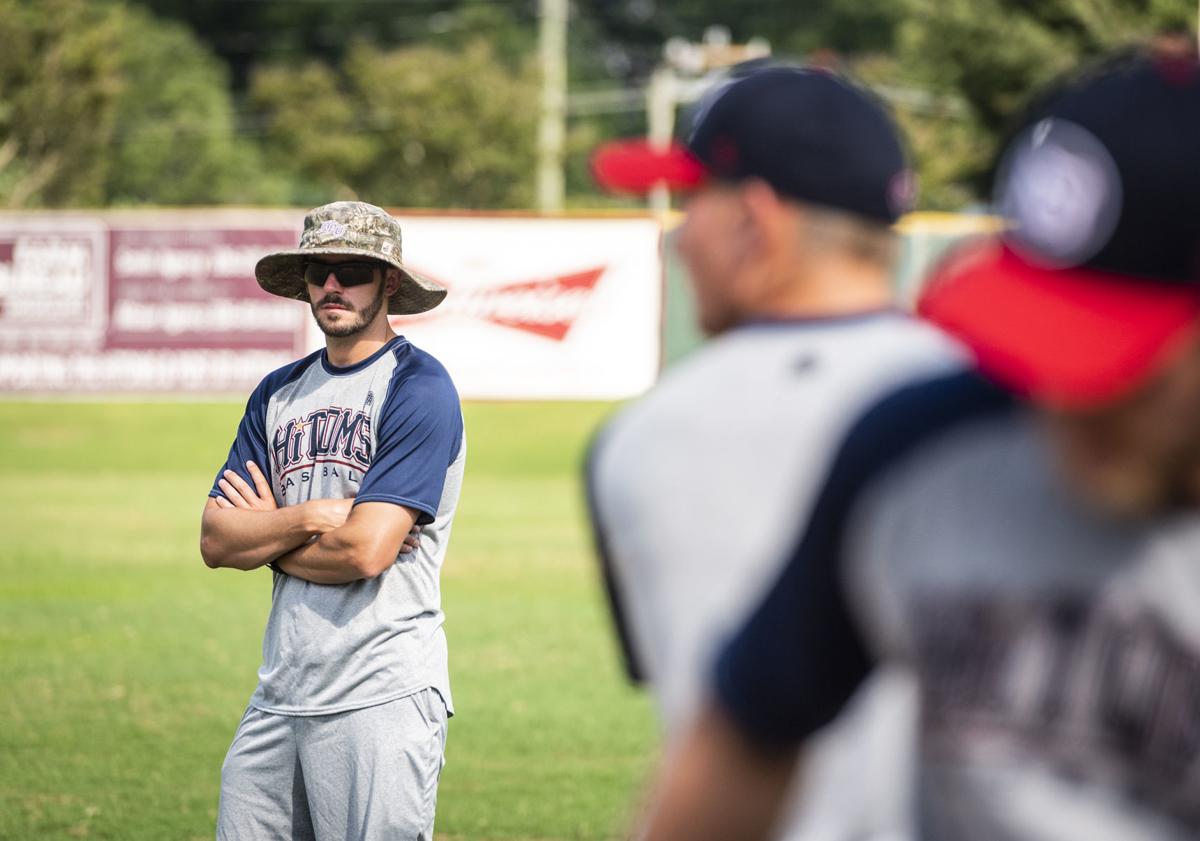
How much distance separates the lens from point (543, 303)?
21.8m

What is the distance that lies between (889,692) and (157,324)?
2150 centimetres

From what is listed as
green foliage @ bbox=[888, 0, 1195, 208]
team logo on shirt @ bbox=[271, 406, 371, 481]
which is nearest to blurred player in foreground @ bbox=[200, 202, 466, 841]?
team logo on shirt @ bbox=[271, 406, 371, 481]

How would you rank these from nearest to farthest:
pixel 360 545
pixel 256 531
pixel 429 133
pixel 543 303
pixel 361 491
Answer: pixel 360 545 → pixel 361 491 → pixel 256 531 → pixel 543 303 → pixel 429 133

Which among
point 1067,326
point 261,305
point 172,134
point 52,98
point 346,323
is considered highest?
point 1067,326

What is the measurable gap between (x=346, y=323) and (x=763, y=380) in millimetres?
3053

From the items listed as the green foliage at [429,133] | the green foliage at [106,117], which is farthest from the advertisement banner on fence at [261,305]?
the green foliage at [429,133]

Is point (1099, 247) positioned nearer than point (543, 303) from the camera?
Yes

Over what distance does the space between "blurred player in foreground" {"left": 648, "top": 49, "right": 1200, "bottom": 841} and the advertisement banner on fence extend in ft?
64.4

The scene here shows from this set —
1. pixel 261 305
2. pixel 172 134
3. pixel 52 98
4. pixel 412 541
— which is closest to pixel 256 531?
pixel 412 541

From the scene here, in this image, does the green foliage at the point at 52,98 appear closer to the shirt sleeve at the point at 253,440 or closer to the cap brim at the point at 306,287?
the cap brim at the point at 306,287

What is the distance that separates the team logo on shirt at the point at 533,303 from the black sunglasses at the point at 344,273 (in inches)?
644

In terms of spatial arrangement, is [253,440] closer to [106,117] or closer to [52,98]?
[52,98]

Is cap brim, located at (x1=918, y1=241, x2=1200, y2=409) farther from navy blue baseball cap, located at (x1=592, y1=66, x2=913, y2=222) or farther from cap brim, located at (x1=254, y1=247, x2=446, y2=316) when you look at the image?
cap brim, located at (x1=254, y1=247, x2=446, y2=316)

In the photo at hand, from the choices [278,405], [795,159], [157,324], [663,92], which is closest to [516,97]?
[663,92]
